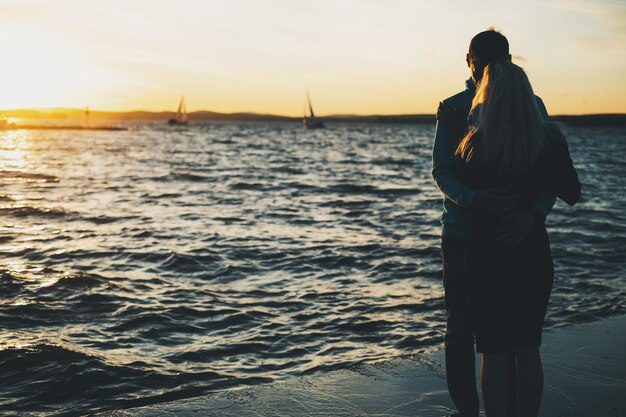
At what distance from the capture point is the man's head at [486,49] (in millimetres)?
3037

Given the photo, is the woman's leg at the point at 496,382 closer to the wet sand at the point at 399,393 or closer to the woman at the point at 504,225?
the woman at the point at 504,225

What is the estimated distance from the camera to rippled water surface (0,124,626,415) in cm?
566

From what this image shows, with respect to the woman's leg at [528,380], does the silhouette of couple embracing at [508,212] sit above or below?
above

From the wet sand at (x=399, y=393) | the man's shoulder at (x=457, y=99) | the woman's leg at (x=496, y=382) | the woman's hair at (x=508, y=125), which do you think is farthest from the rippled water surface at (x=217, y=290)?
the woman's hair at (x=508, y=125)

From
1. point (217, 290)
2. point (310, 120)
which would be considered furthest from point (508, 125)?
point (310, 120)

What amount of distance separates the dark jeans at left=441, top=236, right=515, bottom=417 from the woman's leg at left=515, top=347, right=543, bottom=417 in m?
0.09

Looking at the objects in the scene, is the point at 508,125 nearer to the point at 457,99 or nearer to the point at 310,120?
the point at 457,99

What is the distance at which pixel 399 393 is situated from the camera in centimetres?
420

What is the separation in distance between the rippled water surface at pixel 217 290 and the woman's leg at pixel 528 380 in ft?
9.81

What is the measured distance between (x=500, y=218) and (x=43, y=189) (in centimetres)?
2331

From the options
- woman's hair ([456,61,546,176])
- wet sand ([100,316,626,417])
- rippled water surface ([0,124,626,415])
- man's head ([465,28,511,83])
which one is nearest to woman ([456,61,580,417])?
woman's hair ([456,61,546,176])

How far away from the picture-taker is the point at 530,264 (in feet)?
9.57

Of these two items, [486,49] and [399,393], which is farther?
[399,393]

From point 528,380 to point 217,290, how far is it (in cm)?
634
